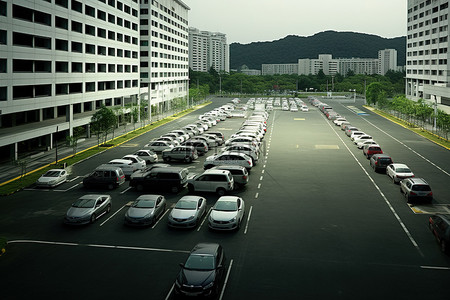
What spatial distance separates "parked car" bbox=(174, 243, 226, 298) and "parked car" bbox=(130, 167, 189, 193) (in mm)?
14417

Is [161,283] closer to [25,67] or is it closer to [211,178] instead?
[211,178]

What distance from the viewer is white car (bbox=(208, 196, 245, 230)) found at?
2392 centimetres

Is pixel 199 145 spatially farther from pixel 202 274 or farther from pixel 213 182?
pixel 202 274

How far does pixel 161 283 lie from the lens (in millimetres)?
17906

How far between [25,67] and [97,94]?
579 inches

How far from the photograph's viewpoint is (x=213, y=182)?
3183 centimetres

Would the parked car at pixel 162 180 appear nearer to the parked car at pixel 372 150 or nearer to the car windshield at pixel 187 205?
the car windshield at pixel 187 205

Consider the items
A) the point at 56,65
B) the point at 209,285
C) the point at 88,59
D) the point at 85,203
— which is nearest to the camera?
the point at 209,285

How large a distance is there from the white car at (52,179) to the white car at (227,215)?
15929mm

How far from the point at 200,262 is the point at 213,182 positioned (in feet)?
48.0

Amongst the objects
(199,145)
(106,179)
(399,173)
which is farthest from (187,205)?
(199,145)

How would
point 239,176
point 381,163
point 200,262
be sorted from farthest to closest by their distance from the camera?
point 381,163
point 239,176
point 200,262

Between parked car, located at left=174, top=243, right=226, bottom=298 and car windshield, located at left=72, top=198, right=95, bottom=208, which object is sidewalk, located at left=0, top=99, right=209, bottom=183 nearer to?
car windshield, located at left=72, top=198, right=95, bottom=208

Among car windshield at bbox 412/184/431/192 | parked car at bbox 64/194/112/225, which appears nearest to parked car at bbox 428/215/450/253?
car windshield at bbox 412/184/431/192
